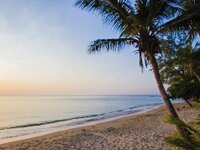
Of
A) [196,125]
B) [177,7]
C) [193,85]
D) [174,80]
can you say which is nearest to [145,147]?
[177,7]

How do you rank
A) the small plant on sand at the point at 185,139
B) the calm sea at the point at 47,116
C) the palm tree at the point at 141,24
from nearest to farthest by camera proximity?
the small plant on sand at the point at 185,139 < the palm tree at the point at 141,24 < the calm sea at the point at 47,116

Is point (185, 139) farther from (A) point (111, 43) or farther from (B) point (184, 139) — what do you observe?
(A) point (111, 43)

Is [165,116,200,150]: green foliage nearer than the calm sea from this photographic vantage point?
Yes

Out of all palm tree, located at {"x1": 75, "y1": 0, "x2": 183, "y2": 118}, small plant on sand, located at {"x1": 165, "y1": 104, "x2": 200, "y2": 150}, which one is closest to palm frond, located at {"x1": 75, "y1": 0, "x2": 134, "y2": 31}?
palm tree, located at {"x1": 75, "y1": 0, "x2": 183, "y2": 118}

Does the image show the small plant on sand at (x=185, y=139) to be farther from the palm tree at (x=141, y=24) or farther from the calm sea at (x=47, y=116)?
the calm sea at (x=47, y=116)

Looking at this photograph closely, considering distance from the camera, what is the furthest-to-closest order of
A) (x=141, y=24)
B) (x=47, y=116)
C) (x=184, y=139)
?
(x=47, y=116), (x=141, y=24), (x=184, y=139)

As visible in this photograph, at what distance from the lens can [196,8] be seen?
806 centimetres

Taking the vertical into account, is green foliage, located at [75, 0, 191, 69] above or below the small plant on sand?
above

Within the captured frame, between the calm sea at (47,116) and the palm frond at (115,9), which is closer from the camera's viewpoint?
the palm frond at (115,9)

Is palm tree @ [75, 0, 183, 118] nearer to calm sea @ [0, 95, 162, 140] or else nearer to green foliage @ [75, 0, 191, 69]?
green foliage @ [75, 0, 191, 69]

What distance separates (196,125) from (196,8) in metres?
4.41

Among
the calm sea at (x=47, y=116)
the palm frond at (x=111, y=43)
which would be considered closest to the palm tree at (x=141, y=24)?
the palm frond at (x=111, y=43)

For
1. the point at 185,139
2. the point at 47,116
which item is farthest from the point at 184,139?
the point at 47,116

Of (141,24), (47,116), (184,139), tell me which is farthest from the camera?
(47,116)
